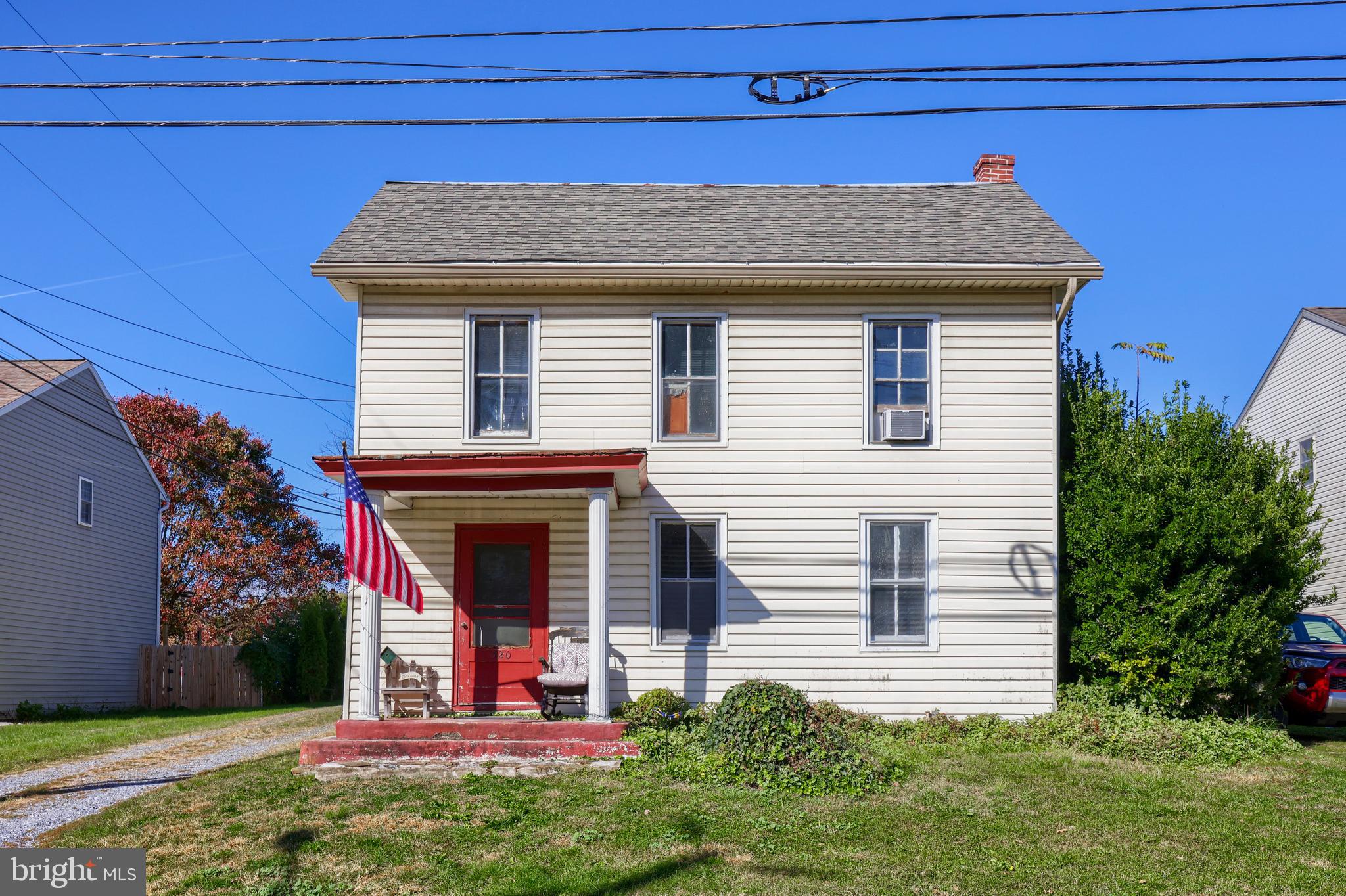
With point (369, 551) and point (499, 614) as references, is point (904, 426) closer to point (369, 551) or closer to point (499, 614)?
point (499, 614)

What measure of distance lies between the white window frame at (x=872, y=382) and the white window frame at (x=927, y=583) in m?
0.82

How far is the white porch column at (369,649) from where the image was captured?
11781 mm

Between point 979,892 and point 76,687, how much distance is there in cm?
1939

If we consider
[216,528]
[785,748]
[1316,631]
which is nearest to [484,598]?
[785,748]

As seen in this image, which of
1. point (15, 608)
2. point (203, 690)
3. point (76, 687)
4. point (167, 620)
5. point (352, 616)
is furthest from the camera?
point (167, 620)

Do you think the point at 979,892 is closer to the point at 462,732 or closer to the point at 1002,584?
the point at 462,732

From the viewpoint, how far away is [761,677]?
1339 centimetres

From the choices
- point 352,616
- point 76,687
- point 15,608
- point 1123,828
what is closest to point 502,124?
point 352,616

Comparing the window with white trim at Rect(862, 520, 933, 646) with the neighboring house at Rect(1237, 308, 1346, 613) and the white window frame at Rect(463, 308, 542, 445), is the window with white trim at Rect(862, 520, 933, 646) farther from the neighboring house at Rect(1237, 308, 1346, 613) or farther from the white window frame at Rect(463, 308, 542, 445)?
the neighboring house at Rect(1237, 308, 1346, 613)

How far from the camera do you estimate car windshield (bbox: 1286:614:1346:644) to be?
16.7 metres

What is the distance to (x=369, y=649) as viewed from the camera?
11938 mm

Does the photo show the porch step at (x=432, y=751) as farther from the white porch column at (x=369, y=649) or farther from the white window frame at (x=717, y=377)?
the white window frame at (x=717, y=377)

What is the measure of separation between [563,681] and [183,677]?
15.1 meters

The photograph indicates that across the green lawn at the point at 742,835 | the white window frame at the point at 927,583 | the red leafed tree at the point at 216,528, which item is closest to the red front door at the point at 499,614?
the green lawn at the point at 742,835
